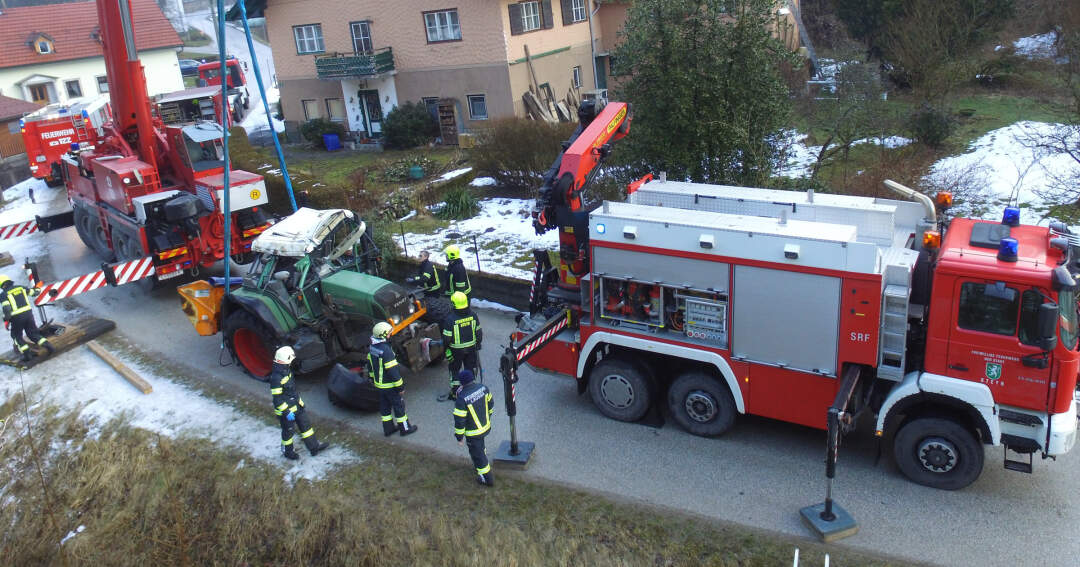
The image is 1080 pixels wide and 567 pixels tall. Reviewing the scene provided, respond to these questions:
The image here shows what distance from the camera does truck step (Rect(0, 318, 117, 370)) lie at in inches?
464

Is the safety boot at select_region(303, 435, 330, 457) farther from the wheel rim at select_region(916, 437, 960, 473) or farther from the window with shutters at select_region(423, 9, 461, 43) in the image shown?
the window with shutters at select_region(423, 9, 461, 43)

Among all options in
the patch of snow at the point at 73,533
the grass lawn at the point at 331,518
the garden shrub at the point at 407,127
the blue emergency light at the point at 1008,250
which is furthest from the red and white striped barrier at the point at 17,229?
the blue emergency light at the point at 1008,250

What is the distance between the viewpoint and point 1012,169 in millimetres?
15695

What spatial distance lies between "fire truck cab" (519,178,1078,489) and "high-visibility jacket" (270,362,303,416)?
317 cm

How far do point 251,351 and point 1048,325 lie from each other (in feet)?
31.8

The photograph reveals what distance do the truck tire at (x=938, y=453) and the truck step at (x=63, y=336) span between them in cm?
1200

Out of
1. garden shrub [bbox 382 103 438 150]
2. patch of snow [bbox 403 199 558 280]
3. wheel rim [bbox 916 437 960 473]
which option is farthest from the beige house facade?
wheel rim [bbox 916 437 960 473]

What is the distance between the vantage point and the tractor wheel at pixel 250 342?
1024 cm

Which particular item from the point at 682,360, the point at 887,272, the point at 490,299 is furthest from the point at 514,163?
the point at 887,272

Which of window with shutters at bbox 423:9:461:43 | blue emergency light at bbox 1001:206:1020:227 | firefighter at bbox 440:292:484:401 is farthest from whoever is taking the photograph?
window with shutters at bbox 423:9:461:43

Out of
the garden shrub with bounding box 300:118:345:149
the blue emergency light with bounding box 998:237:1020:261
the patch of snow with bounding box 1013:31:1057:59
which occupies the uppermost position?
the patch of snow with bounding box 1013:31:1057:59

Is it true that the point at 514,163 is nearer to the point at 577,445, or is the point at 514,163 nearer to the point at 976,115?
the point at 577,445

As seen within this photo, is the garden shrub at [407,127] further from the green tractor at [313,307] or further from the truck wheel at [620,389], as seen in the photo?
the truck wheel at [620,389]

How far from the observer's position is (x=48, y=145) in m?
22.3
